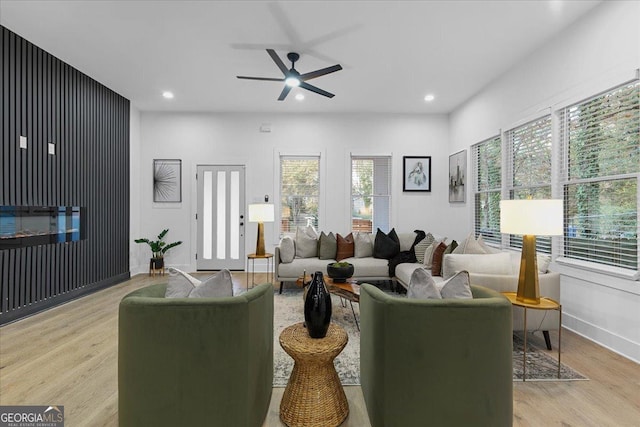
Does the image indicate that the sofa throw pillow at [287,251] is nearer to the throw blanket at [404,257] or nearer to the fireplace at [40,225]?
the throw blanket at [404,257]

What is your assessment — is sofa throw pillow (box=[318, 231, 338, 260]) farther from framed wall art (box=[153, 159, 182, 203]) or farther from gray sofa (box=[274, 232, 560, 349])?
framed wall art (box=[153, 159, 182, 203])

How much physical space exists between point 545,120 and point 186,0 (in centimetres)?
384

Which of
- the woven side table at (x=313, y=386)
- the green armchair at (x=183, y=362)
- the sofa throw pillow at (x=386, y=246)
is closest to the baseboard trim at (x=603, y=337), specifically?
the sofa throw pillow at (x=386, y=246)

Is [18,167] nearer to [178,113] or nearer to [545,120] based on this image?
[178,113]

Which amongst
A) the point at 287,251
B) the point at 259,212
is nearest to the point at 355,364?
the point at 287,251

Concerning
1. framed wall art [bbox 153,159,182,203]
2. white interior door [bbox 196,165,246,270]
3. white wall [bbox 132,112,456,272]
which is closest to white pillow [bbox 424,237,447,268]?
white wall [bbox 132,112,456,272]

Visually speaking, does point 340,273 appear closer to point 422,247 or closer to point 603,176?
point 422,247

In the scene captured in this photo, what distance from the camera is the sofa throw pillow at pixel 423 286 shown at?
4.99ft

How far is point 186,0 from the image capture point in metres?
2.76

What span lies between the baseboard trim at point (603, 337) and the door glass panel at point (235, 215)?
492 centimetres

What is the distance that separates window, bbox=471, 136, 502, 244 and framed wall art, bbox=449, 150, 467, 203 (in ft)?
0.85

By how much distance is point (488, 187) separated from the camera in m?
4.61

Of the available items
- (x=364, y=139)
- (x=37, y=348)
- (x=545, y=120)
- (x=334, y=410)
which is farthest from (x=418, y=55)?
(x=37, y=348)

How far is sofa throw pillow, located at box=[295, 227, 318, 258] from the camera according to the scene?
15.7 feet
